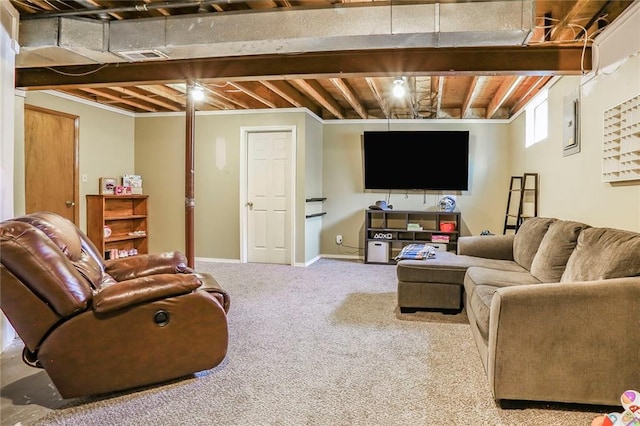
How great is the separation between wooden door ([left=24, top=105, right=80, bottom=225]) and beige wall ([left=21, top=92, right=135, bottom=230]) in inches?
4.1

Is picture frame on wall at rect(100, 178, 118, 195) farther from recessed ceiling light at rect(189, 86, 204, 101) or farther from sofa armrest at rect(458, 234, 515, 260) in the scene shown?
sofa armrest at rect(458, 234, 515, 260)

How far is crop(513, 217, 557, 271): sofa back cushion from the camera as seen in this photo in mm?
3406

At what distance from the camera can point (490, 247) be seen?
13.5 feet

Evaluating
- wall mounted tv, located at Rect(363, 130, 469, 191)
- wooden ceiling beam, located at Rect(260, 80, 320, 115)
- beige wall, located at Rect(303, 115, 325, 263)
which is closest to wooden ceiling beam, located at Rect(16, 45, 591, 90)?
wooden ceiling beam, located at Rect(260, 80, 320, 115)

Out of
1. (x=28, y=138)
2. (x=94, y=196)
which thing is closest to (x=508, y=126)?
(x=94, y=196)

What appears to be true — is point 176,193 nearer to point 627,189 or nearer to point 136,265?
point 136,265

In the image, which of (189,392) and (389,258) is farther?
(389,258)

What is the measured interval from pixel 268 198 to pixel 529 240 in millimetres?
3797

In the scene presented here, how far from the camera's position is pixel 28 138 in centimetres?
482

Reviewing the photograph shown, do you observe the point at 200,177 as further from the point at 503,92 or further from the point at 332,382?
the point at 332,382

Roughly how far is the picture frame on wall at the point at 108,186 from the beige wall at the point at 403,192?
3.30 meters

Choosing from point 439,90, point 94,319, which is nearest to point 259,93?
point 439,90

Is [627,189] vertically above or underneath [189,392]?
above

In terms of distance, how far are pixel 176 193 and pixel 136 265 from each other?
148 inches
